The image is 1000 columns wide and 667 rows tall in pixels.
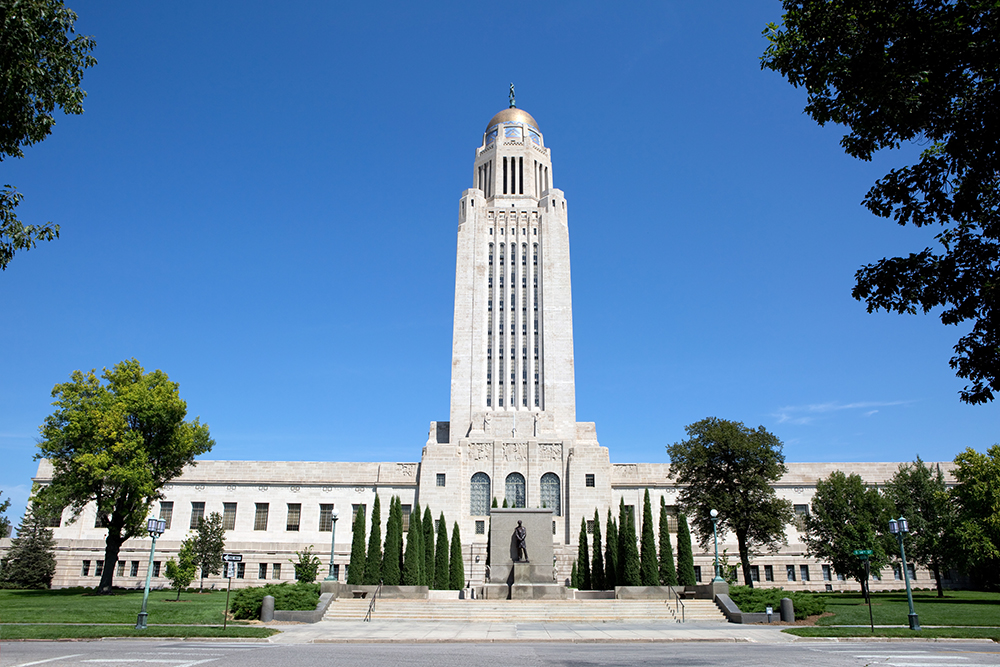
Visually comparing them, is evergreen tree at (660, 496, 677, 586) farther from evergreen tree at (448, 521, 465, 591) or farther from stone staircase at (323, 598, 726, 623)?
evergreen tree at (448, 521, 465, 591)

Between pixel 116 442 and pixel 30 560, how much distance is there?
20865 millimetres

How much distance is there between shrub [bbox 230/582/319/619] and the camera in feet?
80.8

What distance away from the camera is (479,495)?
58469 mm

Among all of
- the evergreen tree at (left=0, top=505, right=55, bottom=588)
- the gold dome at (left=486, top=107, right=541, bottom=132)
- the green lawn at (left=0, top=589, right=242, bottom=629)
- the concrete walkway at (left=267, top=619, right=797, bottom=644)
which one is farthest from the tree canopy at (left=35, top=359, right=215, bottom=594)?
the gold dome at (left=486, top=107, right=541, bottom=132)

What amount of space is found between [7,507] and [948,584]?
96.2 meters

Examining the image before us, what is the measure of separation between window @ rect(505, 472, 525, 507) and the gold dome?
137 feet

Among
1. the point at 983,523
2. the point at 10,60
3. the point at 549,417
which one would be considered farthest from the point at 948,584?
the point at 10,60

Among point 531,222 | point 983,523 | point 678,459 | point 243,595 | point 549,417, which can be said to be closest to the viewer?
point 243,595

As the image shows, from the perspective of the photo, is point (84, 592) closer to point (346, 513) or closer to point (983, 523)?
point (346, 513)

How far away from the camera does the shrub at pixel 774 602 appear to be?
86.4 feet

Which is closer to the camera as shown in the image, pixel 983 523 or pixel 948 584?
pixel 983 523

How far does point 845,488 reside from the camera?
43031mm

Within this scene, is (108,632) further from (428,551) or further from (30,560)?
(30,560)

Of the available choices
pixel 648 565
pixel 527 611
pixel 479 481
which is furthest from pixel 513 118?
pixel 527 611
